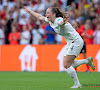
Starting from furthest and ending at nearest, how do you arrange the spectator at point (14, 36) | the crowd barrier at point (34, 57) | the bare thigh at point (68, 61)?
1. the spectator at point (14, 36)
2. the crowd barrier at point (34, 57)
3. the bare thigh at point (68, 61)

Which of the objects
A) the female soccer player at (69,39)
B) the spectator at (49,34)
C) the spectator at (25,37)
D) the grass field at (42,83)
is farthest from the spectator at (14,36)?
the female soccer player at (69,39)

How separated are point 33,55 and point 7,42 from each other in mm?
2077

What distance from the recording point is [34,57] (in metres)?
15.5

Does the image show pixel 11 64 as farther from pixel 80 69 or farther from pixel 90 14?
pixel 90 14

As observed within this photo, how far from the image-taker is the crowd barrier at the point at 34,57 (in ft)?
49.6

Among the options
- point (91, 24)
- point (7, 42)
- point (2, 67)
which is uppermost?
point (91, 24)

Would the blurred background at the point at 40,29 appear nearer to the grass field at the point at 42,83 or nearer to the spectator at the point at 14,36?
the spectator at the point at 14,36

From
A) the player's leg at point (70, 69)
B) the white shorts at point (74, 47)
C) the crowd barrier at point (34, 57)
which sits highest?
the white shorts at point (74, 47)

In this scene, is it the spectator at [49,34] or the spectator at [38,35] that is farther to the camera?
the spectator at [38,35]

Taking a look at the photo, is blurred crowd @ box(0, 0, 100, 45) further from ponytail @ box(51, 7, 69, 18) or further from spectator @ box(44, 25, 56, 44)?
ponytail @ box(51, 7, 69, 18)

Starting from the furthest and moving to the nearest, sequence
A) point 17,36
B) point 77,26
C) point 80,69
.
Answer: point 17,36, point 80,69, point 77,26

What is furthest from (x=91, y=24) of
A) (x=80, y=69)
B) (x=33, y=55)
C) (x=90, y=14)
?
(x=33, y=55)

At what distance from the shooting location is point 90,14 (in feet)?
54.0

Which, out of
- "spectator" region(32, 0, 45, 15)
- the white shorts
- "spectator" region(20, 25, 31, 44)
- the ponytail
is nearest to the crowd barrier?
"spectator" region(20, 25, 31, 44)
